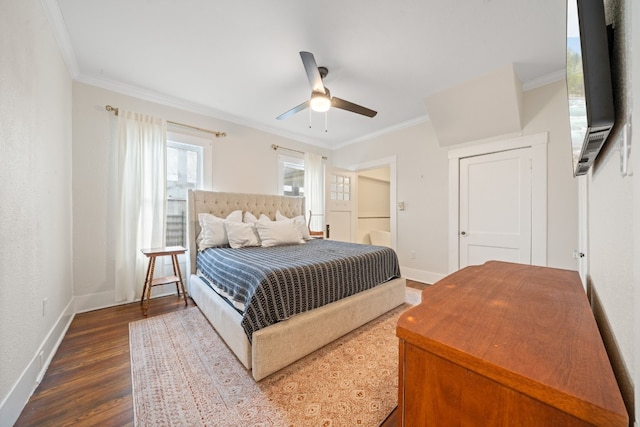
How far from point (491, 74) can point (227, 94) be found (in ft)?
10.2

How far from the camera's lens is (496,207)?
Result: 10.3 feet

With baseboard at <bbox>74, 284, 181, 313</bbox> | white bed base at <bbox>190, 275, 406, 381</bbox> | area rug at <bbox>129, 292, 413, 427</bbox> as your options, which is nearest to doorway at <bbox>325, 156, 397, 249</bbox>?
white bed base at <bbox>190, 275, 406, 381</bbox>

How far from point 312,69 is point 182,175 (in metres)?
2.47

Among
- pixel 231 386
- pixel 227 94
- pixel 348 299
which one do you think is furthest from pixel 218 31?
pixel 231 386

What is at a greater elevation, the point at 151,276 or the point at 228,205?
the point at 228,205

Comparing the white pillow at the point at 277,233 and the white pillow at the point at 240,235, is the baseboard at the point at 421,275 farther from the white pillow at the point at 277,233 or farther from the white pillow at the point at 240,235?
the white pillow at the point at 240,235

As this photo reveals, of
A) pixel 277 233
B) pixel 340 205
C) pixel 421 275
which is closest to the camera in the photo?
pixel 277 233

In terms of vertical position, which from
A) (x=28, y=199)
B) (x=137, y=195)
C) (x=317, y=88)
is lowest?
(x=28, y=199)

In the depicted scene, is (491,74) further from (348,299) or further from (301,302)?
(301,302)

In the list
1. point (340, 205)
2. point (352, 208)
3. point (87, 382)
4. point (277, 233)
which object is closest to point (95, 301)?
point (87, 382)

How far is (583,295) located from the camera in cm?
93

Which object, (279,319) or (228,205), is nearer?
(279,319)

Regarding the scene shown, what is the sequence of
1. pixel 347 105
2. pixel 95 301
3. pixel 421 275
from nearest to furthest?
1. pixel 347 105
2. pixel 95 301
3. pixel 421 275

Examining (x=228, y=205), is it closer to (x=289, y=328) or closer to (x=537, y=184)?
(x=289, y=328)
